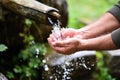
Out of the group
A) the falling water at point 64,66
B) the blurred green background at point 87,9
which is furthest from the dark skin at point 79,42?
the blurred green background at point 87,9

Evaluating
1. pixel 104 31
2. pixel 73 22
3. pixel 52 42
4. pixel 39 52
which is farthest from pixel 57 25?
pixel 73 22

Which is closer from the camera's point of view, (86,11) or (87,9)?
(86,11)

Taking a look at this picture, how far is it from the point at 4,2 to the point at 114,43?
46.1 inches

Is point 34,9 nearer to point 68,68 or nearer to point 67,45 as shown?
point 67,45

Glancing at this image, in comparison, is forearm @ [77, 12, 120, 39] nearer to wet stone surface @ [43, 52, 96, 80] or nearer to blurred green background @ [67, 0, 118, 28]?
wet stone surface @ [43, 52, 96, 80]

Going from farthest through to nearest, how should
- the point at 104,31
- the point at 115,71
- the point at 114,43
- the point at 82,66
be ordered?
the point at 115,71 < the point at 82,66 < the point at 104,31 < the point at 114,43

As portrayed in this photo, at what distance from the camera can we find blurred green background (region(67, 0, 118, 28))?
7.63 m

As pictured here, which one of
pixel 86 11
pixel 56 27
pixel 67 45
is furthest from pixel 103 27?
pixel 86 11

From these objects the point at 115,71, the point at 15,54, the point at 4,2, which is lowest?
the point at 115,71

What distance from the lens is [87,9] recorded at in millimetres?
8727

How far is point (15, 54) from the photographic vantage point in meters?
4.91

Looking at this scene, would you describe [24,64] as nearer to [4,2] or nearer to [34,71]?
[34,71]

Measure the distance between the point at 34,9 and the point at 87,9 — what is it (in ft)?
16.9

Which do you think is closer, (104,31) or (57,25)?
(57,25)
